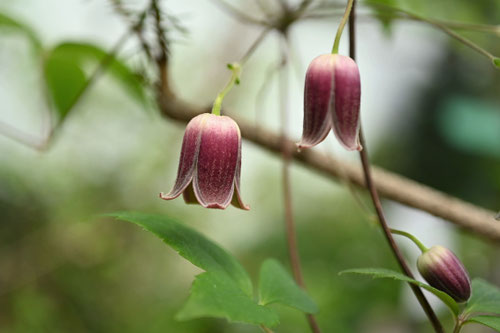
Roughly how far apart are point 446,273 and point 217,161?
0.28m

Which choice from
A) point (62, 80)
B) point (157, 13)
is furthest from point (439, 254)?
point (62, 80)

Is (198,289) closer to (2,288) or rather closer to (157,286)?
(2,288)

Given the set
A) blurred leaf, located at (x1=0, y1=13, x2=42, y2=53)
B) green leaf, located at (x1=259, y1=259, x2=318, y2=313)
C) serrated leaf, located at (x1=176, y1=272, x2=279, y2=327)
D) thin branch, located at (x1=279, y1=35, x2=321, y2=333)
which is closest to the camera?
serrated leaf, located at (x1=176, y1=272, x2=279, y2=327)

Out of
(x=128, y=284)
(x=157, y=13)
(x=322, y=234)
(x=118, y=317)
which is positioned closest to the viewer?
(x=157, y=13)

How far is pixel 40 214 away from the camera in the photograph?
116 inches

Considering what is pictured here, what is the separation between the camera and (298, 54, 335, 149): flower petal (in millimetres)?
519

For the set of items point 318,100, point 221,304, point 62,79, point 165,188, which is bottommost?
point 165,188

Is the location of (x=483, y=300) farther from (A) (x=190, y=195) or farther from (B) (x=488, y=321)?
(A) (x=190, y=195)

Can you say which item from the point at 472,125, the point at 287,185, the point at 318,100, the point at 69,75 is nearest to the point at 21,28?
the point at 69,75

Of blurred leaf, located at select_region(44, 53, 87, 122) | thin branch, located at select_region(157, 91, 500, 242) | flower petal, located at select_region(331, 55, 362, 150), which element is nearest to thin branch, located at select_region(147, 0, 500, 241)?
thin branch, located at select_region(157, 91, 500, 242)

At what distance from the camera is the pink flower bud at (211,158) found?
562mm

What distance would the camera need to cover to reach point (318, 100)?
1.75 feet

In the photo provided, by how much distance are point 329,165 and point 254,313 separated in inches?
24.1

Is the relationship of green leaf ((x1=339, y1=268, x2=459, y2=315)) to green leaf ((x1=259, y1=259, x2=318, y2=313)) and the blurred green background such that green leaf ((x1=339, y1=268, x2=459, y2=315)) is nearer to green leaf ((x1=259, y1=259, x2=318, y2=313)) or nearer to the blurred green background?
green leaf ((x1=259, y1=259, x2=318, y2=313))
